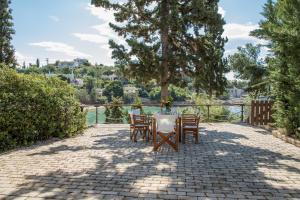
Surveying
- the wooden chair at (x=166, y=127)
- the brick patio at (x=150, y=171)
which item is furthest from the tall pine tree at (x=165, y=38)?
the brick patio at (x=150, y=171)

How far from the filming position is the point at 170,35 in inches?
496

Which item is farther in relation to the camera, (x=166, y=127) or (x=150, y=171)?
(x=166, y=127)

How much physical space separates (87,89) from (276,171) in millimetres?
69065

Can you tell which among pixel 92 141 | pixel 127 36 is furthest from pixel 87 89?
pixel 92 141

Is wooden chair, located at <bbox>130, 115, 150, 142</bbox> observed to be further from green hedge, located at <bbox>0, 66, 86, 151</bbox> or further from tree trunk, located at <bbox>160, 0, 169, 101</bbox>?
tree trunk, located at <bbox>160, 0, 169, 101</bbox>

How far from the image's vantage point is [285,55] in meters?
7.59

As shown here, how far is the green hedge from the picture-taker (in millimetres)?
6941

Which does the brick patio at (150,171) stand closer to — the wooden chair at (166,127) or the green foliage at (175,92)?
the wooden chair at (166,127)

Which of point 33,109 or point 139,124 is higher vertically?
point 33,109

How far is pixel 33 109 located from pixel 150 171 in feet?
14.8

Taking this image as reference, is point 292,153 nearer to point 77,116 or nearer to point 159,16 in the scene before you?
point 77,116

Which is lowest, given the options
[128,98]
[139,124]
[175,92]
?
[139,124]

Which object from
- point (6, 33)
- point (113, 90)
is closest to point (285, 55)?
point (6, 33)

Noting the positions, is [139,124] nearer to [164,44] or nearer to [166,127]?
[166,127]
